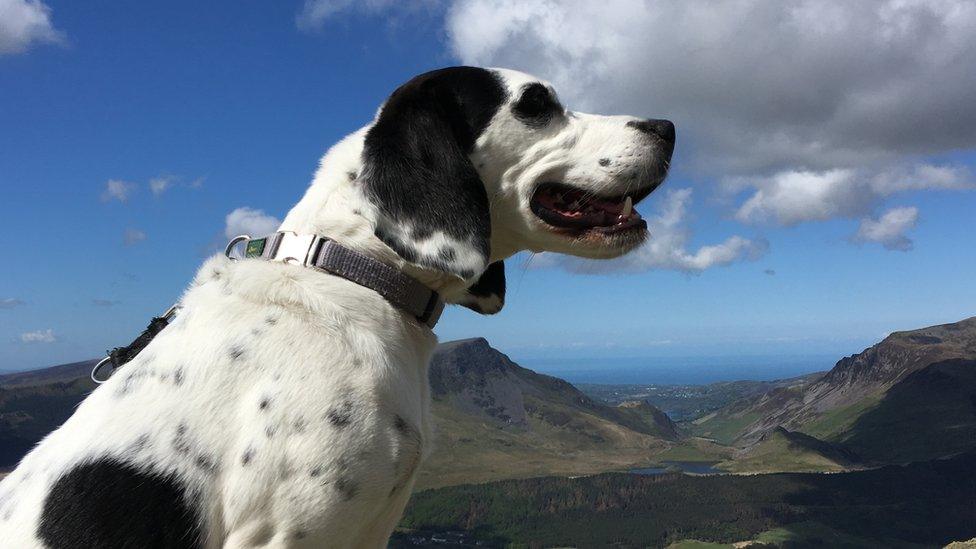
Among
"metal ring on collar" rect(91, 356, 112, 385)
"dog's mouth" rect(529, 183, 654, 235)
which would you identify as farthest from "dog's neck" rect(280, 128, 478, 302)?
"metal ring on collar" rect(91, 356, 112, 385)

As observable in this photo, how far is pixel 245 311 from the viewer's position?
4266 mm

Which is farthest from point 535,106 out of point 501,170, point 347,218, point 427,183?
point 347,218

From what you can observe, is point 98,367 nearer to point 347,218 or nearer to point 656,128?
point 347,218

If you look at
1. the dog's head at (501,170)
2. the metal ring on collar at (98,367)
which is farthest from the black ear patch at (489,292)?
the metal ring on collar at (98,367)

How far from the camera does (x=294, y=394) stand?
13.0ft

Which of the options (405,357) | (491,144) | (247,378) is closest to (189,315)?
(247,378)

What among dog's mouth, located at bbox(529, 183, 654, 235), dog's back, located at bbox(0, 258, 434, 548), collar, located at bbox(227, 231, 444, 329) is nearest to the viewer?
dog's back, located at bbox(0, 258, 434, 548)

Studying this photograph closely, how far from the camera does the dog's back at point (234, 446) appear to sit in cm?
377

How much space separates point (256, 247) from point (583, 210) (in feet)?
8.05

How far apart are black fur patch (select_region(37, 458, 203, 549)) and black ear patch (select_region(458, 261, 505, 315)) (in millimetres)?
2624

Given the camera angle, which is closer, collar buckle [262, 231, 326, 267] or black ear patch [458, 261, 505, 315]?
collar buckle [262, 231, 326, 267]

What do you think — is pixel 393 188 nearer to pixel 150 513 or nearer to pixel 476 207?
pixel 476 207

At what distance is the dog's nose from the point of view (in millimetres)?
5934

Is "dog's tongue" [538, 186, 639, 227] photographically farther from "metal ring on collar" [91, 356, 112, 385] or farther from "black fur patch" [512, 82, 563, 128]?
"metal ring on collar" [91, 356, 112, 385]
